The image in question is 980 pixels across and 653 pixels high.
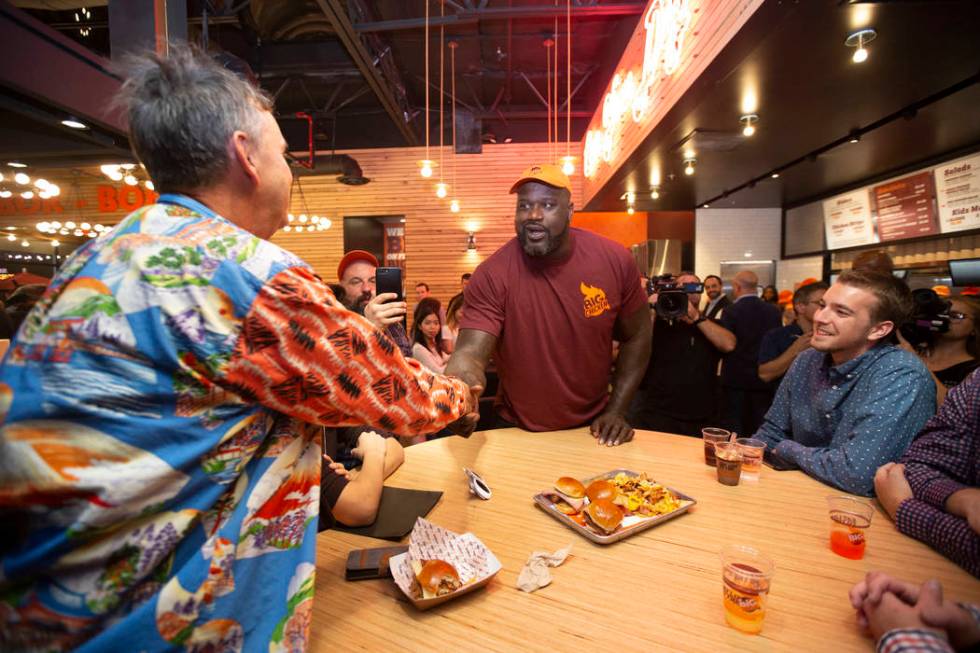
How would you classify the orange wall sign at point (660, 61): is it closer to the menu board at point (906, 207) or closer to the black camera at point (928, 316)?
the black camera at point (928, 316)

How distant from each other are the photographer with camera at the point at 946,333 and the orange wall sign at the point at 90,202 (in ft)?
15.0

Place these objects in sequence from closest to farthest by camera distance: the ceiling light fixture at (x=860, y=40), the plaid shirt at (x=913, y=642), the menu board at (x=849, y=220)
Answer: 1. the plaid shirt at (x=913, y=642)
2. the ceiling light fixture at (x=860, y=40)
3. the menu board at (x=849, y=220)

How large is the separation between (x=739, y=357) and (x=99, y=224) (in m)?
11.3

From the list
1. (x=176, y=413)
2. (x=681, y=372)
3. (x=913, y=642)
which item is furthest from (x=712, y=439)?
(x=681, y=372)

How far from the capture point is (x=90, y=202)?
677 cm

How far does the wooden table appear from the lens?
2.86 feet

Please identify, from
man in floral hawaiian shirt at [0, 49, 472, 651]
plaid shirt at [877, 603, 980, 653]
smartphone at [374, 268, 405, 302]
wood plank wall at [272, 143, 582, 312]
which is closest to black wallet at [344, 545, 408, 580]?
man in floral hawaiian shirt at [0, 49, 472, 651]

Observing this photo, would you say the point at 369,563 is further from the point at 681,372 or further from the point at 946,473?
the point at 681,372

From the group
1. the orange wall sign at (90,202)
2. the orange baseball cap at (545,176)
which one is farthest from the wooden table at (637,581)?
the orange wall sign at (90,202)

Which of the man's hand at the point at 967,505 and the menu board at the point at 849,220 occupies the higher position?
the menu board at the point at 849,220

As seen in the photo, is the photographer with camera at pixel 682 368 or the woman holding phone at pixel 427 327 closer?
the photographer with camera at pixel 682 368

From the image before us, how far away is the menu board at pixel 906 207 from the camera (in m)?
5.62

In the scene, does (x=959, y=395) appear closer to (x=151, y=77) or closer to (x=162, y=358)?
(x=162, y=358)

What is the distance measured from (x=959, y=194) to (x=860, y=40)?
383 centimetres
